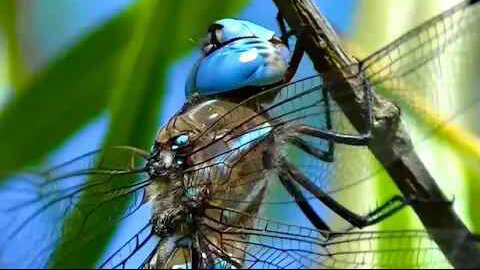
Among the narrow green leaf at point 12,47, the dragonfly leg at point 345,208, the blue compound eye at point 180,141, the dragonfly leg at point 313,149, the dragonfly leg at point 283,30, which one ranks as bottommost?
the dragonfly leg at point 345,208

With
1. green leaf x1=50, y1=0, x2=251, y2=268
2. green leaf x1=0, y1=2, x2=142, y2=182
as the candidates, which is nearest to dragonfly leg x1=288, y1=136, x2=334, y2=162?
green leaf x1=50, y1=0, x2=251, y2=268

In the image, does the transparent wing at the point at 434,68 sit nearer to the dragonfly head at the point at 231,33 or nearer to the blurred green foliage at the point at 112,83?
the dragonfly head at the point at 231,33

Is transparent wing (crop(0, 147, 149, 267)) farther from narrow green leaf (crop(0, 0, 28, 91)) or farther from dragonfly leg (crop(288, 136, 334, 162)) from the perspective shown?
narrow green leaf (crop(0, 0, 28, 91))

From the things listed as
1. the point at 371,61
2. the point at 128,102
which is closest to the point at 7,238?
the point at 128,102

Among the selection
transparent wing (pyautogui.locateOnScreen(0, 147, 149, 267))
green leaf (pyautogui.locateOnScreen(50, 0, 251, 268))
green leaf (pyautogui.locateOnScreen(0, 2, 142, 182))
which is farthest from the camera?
green leaf (pyautogui.locateOnScreen(0, 2, 142, 182))

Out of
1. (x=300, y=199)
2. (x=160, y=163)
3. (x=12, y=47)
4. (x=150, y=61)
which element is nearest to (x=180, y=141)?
(x=160, y=163)

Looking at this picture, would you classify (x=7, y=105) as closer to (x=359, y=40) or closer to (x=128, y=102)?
(x=128, y=102)

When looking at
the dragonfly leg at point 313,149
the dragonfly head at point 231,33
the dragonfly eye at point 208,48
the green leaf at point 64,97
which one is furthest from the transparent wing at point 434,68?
the green leaf at point 64,97


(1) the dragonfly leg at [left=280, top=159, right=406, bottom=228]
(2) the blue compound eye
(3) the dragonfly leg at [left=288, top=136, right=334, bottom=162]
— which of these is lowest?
(1) the dragonfly leg at [left=280, top=159, right=406, bottom=228]
